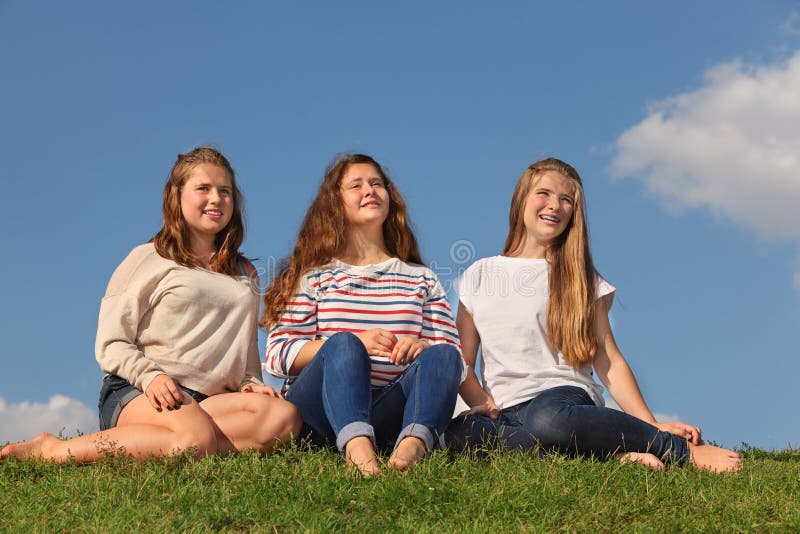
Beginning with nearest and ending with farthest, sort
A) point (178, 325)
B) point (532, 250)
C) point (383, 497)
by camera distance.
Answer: point (383, 497) → point (178, 325) → point (532, 250)

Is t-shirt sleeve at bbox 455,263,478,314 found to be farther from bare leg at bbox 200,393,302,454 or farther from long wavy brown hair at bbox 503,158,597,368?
bare leg at bbox 200,393,302,454

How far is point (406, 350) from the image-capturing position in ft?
18.8

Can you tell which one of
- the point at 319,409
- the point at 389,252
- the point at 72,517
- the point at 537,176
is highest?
the point at 537,176

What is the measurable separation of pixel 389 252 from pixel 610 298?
1788mm

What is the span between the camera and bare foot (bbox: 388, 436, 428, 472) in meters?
5.02

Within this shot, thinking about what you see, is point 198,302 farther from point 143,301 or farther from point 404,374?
point 404,374

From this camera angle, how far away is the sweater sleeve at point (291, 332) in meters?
6.00

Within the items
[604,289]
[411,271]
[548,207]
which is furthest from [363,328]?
[604,289]

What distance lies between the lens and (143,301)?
6.03 m

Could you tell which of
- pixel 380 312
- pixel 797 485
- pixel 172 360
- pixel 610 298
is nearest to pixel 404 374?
pixel 380 312

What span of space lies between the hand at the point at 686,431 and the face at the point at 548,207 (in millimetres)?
1663

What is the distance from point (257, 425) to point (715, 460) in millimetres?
3137

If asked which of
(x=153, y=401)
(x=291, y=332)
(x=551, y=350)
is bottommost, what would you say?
(x=153, y=401)

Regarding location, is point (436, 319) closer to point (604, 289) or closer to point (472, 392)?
point (472, 392)
